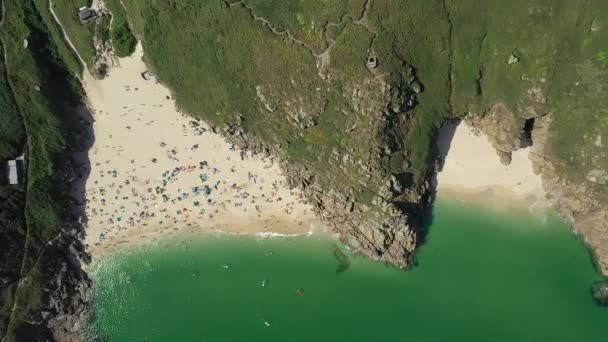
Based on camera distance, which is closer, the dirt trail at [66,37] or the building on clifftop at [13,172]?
the building on clifftop at [13,172]

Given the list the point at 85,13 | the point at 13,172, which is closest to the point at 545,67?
the point at 85,13

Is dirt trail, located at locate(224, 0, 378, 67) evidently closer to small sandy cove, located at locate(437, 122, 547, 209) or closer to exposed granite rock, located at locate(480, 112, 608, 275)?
small sandy cove, located at locate(437, 122, 547, 209)

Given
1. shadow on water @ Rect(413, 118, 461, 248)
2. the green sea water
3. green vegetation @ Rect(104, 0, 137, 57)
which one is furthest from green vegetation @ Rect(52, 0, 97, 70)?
shadow on water @ Rect(413, 118, 461, 248)

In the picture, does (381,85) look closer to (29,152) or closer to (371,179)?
(371,179)

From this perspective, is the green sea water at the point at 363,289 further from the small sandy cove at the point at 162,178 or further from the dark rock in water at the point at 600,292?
the small sandy cove at the point at 162,178

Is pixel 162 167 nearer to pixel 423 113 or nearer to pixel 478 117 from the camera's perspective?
pixel 423 113

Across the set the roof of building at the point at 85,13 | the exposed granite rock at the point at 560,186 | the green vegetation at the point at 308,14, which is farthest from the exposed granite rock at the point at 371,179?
the roof of building at the point at 85,13

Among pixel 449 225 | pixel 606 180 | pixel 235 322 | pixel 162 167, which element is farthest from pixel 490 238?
pixel 162 167
